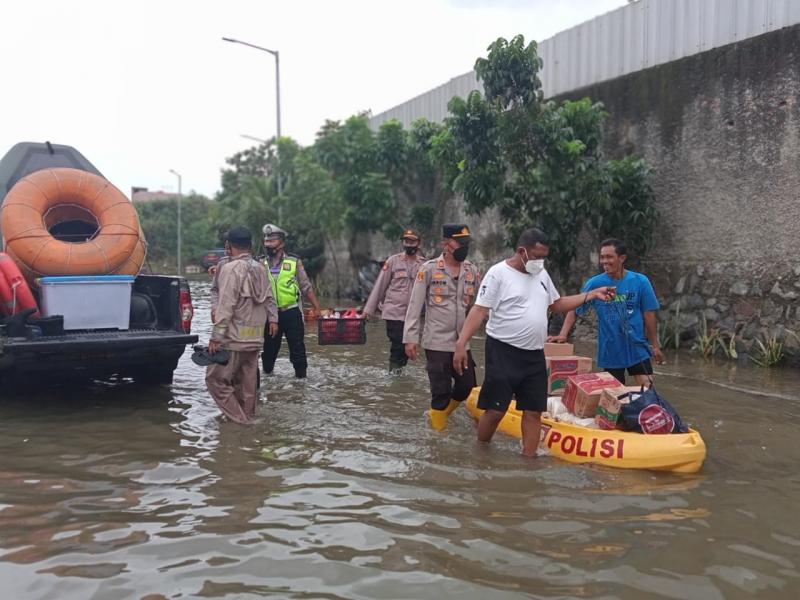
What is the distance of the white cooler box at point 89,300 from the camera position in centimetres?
645

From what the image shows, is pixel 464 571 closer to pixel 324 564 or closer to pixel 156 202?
pixel 324 564

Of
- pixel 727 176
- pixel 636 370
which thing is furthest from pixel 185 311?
pixel 727 176

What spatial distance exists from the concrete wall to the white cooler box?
7550mm

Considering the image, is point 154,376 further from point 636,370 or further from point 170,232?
point 170,232

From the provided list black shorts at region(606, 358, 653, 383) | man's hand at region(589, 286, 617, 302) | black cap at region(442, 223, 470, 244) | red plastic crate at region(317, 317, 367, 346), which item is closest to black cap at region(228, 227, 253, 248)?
black cap at region(442, 223, 470, 244)

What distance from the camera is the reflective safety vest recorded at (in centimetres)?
808

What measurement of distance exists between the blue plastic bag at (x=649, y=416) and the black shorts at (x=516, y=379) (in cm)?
60

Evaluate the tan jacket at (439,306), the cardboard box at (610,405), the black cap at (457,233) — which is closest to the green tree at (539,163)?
the black cap at (457,233)

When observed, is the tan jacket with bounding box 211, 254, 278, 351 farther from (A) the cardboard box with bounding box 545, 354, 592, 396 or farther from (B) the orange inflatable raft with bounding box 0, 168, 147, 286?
(A) the cardboard box with bounding box 545, 354, 592, 396

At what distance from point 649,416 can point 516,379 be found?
95cm

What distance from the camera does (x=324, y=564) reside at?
11.6ft

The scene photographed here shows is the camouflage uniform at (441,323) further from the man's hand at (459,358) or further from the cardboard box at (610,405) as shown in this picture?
the cardboard box at (610,405)

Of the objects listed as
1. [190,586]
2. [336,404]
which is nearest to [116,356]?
[336,404]

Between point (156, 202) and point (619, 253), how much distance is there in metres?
58.2
